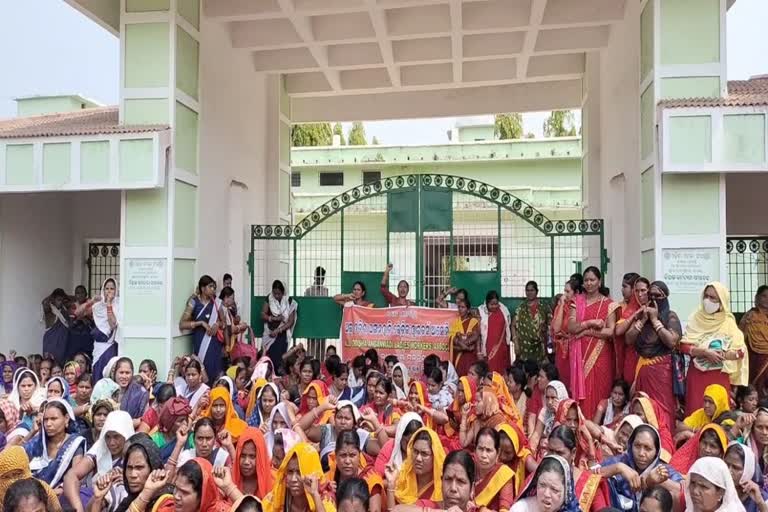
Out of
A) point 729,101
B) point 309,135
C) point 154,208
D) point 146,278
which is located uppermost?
point 309,135

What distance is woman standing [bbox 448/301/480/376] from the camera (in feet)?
25.0

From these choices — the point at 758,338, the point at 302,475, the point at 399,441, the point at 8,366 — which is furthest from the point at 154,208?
the point at 758,338

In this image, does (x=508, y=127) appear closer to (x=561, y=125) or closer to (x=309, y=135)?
(x=561, y=125)

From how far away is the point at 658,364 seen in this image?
5.49 m

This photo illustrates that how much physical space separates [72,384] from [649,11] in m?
7.09

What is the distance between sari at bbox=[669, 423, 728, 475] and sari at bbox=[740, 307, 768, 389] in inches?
105

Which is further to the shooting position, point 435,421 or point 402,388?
point 402,388

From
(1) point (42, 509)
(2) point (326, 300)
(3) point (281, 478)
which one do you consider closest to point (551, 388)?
(3) point (281, 478)

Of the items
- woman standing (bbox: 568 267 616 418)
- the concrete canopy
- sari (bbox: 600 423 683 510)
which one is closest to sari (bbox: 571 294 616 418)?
woman standing (bbox: 568 267 616 418)

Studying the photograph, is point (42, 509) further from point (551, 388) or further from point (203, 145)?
point (203, 145)

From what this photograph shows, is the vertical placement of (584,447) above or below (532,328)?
below

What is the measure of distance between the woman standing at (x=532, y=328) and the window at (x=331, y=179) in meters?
13.6

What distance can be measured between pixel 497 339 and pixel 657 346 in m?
2.37

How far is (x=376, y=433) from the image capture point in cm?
470
